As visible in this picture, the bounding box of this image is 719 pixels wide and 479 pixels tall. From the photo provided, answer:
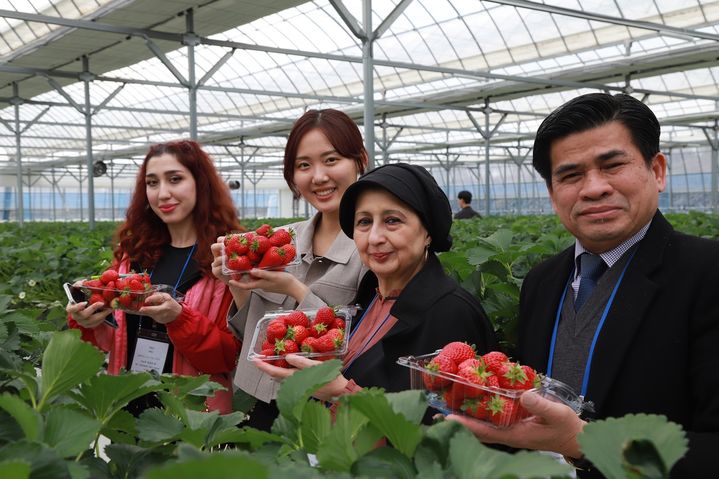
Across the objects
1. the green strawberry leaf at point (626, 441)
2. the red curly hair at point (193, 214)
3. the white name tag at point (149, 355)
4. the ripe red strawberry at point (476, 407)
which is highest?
the red curly hair at point (193, 214)

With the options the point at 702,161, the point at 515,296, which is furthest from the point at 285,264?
the point at 702,161

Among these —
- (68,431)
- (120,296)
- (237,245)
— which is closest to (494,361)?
(68,431)

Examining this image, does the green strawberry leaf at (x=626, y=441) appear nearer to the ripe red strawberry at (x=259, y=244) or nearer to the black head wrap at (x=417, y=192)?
the black head wrap at (x=417, y=192)

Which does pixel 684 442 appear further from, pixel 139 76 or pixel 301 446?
pixel 139 76

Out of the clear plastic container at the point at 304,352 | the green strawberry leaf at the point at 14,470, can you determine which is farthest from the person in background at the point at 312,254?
the green strawberry leaf at the point at 14,470

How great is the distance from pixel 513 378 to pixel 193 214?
203cm

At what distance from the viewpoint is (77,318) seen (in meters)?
2.77

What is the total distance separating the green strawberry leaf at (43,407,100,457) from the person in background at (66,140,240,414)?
1.74m

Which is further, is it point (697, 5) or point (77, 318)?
point (697, 5)

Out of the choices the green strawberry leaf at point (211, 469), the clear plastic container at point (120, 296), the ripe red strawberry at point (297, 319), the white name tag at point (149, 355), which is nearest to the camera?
the green strawberry leaf at point (211, 469)

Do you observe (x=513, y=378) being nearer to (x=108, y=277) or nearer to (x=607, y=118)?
(x=607, y=118)

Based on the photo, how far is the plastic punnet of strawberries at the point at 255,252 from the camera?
2434 millimetres

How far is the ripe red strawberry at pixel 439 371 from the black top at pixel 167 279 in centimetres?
161

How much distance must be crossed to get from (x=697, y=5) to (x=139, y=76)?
17.1 metres
